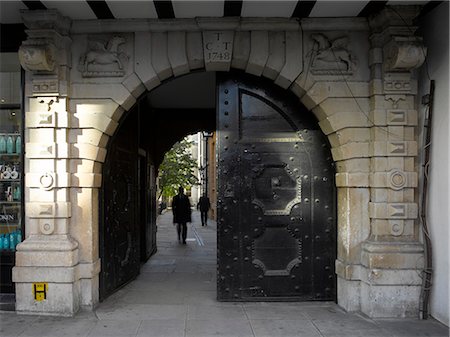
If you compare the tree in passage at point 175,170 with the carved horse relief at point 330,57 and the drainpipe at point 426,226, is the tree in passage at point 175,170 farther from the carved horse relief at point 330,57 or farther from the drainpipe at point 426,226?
the drainpipe at point 426,226

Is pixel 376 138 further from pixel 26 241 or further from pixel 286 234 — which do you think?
pixel 26 241

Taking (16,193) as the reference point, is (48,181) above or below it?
above

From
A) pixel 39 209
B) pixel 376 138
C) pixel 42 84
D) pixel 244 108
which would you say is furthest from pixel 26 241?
pixel 376 138

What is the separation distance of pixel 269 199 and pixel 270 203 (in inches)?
2.2

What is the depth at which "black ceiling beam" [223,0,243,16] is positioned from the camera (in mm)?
4864

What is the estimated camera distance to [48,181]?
5.21 meters

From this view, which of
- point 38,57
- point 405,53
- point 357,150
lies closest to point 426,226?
point 357,150

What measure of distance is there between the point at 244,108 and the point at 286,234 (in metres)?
1.82

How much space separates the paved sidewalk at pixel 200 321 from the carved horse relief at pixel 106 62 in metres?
3.02

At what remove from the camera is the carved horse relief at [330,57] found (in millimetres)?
5406

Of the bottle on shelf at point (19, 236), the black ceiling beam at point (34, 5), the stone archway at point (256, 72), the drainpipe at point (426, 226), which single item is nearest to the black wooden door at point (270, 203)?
the stone archway at point (256, 72)

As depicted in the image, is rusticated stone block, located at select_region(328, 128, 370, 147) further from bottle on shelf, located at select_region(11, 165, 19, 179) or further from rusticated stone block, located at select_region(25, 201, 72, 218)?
bottle on shelf, located at select_region(11, 165, 19, 179)

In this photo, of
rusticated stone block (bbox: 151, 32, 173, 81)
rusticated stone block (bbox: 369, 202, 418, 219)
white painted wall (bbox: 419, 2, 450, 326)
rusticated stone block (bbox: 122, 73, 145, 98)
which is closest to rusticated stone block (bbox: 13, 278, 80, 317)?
rusticated stone block (bbox: 122, 73, 145, 98)

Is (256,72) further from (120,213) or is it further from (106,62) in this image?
(120,213)
